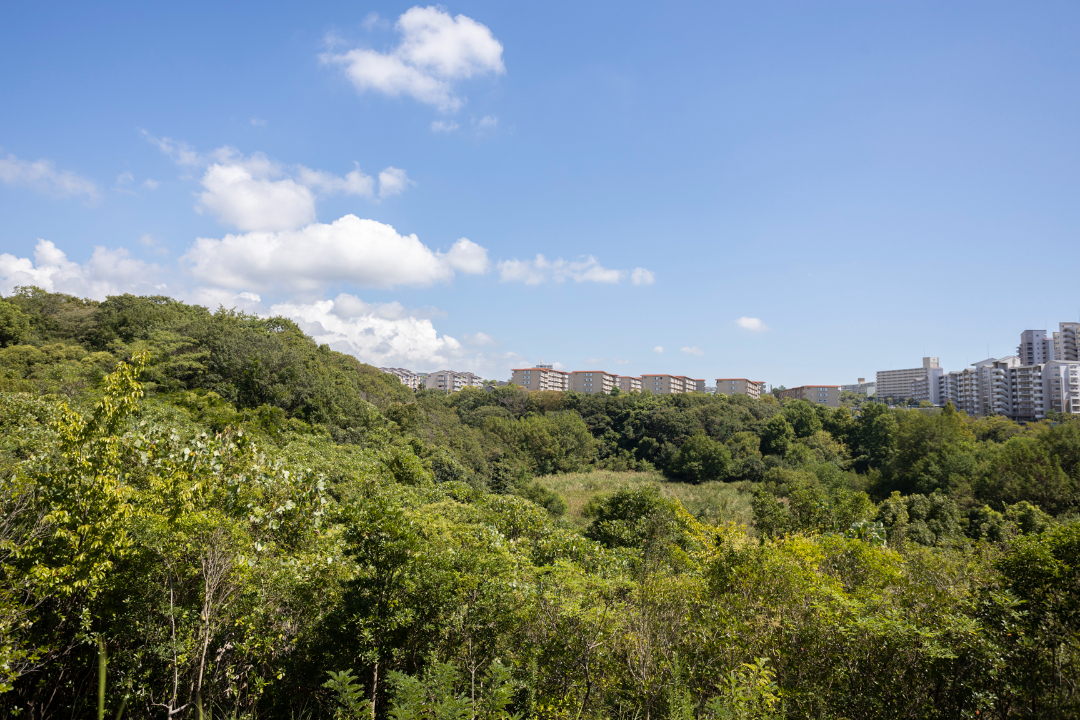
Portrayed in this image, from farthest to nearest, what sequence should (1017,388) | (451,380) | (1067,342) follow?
1. (451,380)
2. (1067,342)
3. (1017,388)

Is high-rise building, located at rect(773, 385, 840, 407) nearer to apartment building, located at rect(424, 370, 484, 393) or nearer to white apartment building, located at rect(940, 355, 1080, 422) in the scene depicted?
white apartment building, located at rect(940, 355, 1080, 422)

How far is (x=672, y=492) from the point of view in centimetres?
3459

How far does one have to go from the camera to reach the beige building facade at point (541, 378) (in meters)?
89.3

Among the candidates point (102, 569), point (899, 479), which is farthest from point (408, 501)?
point (899, 479)

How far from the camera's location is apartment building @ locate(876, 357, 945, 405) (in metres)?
Answer: 77.5

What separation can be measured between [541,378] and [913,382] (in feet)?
208

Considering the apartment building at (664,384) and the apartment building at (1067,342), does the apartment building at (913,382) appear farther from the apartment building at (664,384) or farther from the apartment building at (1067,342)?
the apartment building at (664,384)

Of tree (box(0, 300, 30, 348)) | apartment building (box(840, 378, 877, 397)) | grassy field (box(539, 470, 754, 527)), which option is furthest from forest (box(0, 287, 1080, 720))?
apartment building (box(840, 378, 877, 397))

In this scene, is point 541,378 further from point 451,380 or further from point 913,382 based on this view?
point 913,382

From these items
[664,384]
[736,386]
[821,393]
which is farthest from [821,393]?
[664,384]

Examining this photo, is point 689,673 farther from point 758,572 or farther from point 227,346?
point 227,346

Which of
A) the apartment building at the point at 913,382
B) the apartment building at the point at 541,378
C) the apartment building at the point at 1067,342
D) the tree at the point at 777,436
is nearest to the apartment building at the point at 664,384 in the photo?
the apartment building at the point at 541,378

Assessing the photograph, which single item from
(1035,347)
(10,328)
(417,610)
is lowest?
(417,610)

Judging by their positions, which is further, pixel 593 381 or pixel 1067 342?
pixel 593 381
